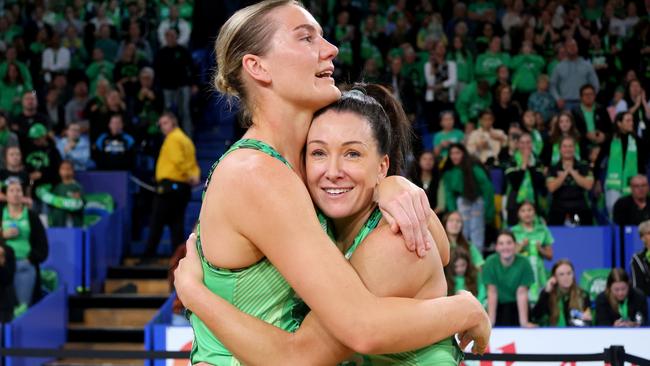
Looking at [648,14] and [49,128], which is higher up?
[648,14]

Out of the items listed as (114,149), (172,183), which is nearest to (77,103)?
(114,149)

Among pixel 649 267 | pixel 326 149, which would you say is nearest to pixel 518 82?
pixel 649 267

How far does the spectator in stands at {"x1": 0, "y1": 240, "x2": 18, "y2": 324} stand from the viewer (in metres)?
8.20

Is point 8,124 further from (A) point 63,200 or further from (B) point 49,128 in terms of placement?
(A) point 63,200

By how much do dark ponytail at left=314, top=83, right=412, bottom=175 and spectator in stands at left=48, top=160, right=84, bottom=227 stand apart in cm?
677

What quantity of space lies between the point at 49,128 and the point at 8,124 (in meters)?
0.56

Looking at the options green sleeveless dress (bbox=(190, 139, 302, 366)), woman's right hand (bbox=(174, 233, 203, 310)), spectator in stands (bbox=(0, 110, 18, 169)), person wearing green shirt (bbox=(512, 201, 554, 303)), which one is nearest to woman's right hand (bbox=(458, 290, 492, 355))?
green sleeveless dress (bbox=(190, 139, 302, 366))

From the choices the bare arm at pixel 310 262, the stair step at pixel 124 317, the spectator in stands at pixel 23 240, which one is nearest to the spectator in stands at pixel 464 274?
the stair step at pixel 124 317

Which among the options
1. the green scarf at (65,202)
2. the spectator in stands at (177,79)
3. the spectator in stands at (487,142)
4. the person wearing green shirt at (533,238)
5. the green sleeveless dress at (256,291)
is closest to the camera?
the green sleeveless dress at (256,291)

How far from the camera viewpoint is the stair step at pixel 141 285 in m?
9.94

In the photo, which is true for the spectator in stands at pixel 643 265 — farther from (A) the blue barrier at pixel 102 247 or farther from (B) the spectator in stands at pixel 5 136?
(B) the spectator in stands at pixel 5 136

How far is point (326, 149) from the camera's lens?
2984mm

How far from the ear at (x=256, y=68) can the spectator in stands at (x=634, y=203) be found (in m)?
6.68

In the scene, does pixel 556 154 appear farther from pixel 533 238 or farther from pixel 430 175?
pixel 533 238
